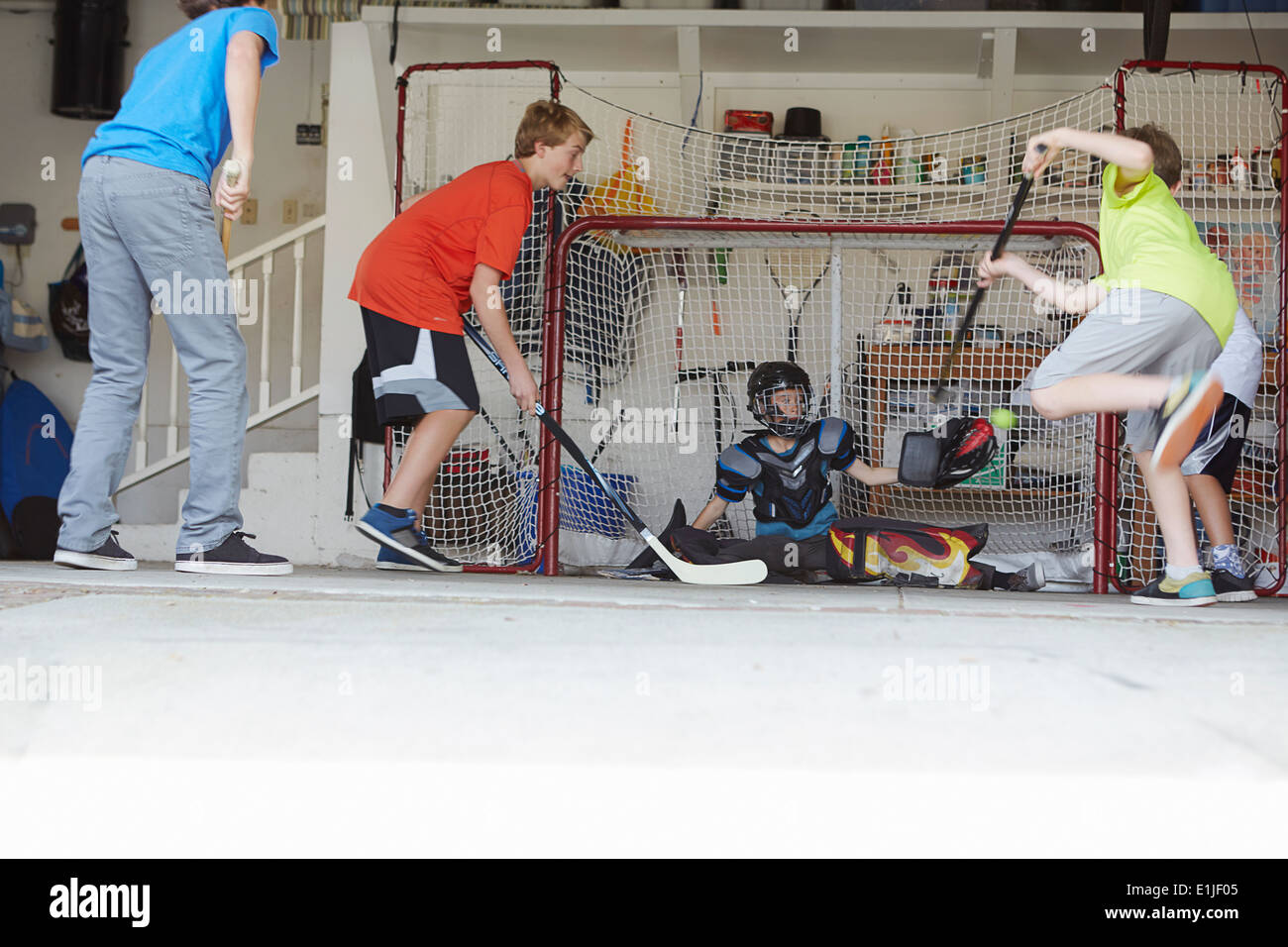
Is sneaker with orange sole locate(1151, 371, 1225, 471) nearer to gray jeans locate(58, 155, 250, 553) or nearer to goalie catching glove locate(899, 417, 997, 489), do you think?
goalie catching glove locate(899, 417, 997, 489)

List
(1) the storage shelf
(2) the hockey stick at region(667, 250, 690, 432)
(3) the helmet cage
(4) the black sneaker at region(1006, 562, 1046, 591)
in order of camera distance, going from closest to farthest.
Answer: (4) the black sneaker at region(1006, 562, 1046, 591) → (3) the helmet cage → (1) the storage shelf → (2) the hockey stick at region(667, 250, 690, 432)

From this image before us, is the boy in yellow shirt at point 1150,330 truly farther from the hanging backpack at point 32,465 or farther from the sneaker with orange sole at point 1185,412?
the hanging backpack at point 32,465

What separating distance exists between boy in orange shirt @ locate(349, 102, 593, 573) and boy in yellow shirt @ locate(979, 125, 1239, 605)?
4.45 ft

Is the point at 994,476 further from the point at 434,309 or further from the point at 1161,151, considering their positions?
the point at 434,309

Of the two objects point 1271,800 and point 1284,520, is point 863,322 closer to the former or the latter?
point 1284,520

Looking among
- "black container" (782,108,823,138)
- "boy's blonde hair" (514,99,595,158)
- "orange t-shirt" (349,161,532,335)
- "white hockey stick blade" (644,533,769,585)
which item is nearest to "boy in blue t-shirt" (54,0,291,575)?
"orange t-shirt" (349,161,532,335)

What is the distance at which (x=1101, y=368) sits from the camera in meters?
2.56

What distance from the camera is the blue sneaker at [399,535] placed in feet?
9.77

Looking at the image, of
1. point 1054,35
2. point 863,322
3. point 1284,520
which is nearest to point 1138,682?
point 1284,520

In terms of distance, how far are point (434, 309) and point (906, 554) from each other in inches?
69.1

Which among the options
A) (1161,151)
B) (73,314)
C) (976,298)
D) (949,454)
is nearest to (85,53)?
(73,314)

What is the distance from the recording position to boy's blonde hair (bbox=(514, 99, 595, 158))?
3.00 metres
